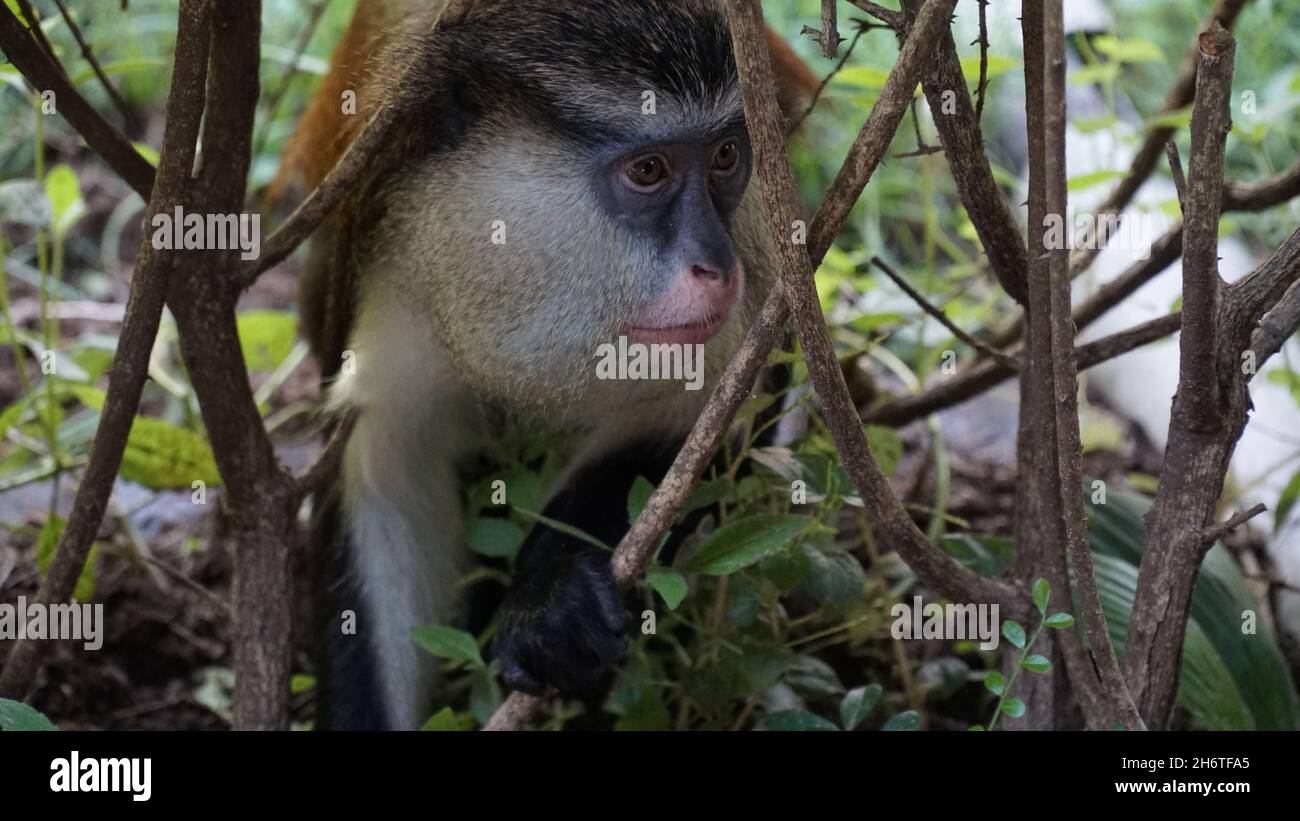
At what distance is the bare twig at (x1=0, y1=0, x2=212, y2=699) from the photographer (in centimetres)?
299

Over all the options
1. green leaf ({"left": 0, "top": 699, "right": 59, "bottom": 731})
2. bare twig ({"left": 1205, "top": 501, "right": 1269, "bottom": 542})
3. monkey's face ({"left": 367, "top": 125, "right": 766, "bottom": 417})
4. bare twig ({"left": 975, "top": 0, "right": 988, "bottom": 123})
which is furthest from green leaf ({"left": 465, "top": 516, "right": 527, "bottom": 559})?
bare twig ({"left": 1205, "top": 501, "right": 1269, "bottom": 542})

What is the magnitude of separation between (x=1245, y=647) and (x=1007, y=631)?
129 cm

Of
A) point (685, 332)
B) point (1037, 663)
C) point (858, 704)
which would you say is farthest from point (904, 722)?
point (685, 332)

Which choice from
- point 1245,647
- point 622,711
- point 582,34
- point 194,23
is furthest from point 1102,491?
point 194,23

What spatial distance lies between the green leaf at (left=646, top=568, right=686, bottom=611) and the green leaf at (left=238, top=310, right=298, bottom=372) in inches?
89.5

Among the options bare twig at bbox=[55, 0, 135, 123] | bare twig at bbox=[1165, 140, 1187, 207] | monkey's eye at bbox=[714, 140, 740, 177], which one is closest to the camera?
bare twig at bbox=[1165, 140, 1187, 207]

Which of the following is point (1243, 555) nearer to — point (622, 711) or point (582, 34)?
point (622, 711)

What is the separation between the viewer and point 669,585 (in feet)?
9.76

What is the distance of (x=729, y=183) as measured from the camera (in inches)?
A: 139

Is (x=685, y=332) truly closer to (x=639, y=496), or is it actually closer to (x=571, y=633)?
(x=639, y=496)

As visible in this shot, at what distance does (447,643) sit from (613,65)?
4.80 feet

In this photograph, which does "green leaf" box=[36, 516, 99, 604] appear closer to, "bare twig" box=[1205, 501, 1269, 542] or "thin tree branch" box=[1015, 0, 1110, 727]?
"thin tree branch" box=[1015, 0, 1110, 727]

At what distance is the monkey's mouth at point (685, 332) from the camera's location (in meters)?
3.24
